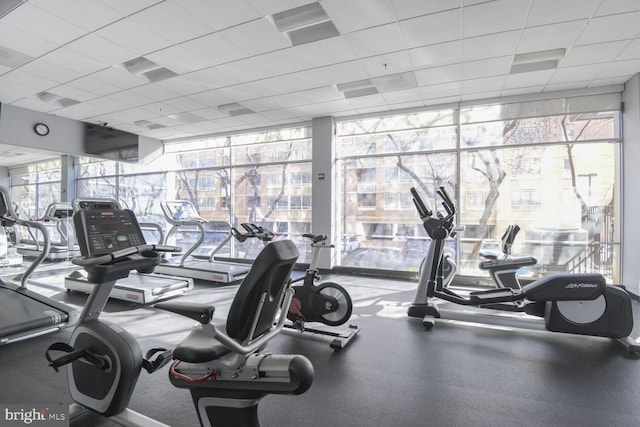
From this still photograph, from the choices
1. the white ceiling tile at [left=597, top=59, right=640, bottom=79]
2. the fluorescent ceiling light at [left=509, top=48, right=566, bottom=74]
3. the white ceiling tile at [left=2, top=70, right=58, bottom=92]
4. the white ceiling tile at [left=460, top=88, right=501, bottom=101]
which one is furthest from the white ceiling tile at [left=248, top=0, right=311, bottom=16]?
the white ceiling tile at [left=597, top=59, right=640, bottom=79]

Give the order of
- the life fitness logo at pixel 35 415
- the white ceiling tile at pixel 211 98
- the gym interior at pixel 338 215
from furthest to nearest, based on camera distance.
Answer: the white ceiling tile at pixel 211 98
the gym interior at pixel 338 215
the life fitness logo at pixel 35 415

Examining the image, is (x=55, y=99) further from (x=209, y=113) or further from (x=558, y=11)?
(x=558, y=11)

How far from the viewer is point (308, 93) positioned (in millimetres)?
5418

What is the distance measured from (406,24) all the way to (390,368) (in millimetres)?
3322

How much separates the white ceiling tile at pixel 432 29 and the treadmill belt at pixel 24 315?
4.54 meters

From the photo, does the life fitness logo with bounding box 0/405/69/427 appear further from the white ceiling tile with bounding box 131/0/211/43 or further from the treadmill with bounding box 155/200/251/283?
the treadmill with bounding box 155/200/251/283

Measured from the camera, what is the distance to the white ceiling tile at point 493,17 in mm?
3082

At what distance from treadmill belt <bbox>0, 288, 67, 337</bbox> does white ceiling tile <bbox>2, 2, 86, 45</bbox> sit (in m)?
2.92

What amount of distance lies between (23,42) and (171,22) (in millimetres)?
1974

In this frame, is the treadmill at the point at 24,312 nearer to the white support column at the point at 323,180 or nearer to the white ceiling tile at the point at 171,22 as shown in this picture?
the white ceiling tile at the point at 171,22

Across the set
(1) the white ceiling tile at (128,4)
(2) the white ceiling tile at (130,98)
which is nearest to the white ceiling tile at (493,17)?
(1) the white ceiling tile at (128,4)

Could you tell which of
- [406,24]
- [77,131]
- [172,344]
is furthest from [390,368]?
[77,131]

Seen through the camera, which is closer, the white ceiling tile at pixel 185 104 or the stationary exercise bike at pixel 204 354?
the stationary exercise bike at pixel 204 354

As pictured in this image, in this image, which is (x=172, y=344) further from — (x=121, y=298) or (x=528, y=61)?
(x=528, y=61)
